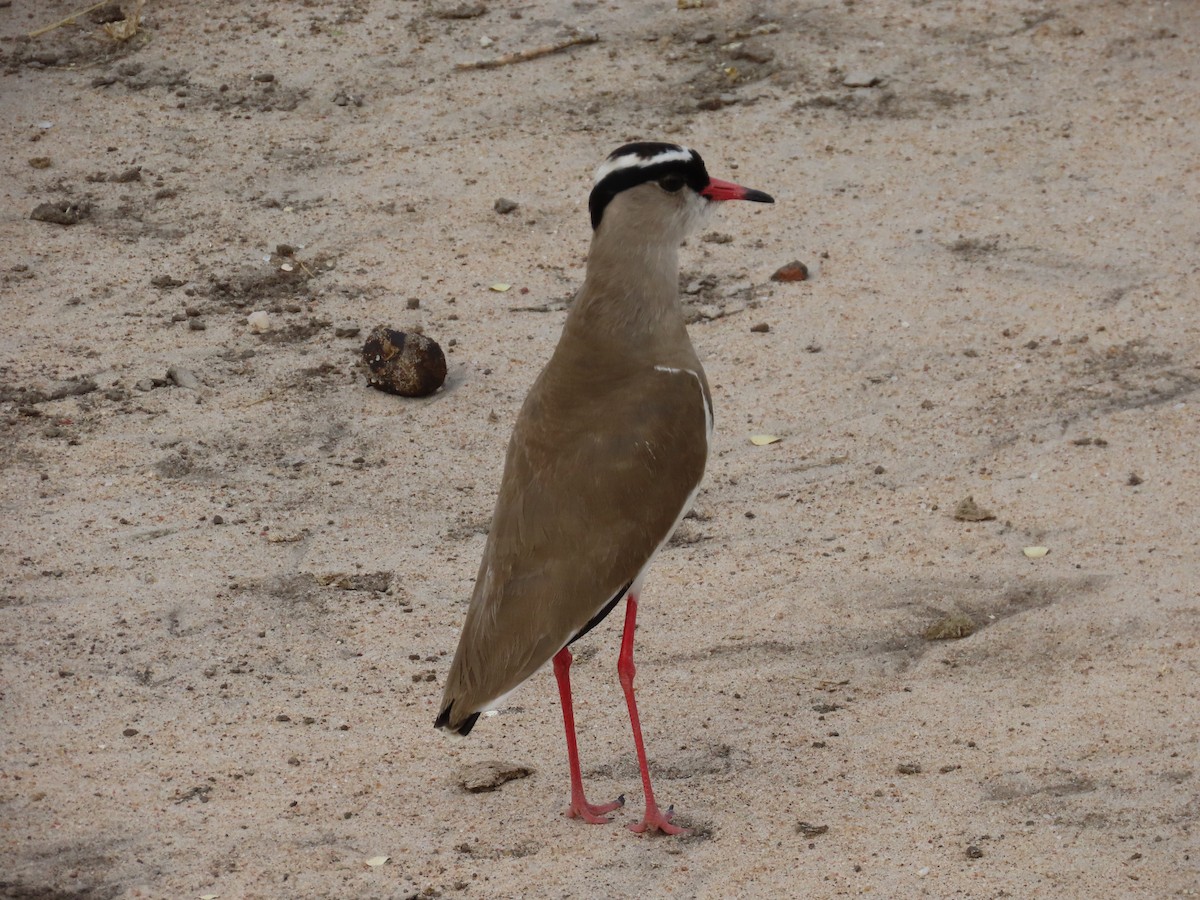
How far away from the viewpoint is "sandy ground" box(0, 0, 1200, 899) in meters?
4.46

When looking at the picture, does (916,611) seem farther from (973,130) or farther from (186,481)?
(973,130)

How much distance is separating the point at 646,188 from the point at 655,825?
1968mm

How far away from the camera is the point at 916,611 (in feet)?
18.0

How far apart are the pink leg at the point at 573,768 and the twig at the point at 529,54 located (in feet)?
18.4

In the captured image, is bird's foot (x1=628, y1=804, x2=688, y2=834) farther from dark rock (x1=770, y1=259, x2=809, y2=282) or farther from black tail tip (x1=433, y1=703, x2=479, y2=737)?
dark rock (x1=770, y1=259, x2=809, y2=282)

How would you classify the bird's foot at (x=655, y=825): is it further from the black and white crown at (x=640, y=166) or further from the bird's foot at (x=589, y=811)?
the black and white crown at (x=640, y=166)

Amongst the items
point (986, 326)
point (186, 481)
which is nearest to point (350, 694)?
point (186, 481)

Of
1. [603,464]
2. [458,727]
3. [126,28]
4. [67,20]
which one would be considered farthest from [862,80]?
[458,727]

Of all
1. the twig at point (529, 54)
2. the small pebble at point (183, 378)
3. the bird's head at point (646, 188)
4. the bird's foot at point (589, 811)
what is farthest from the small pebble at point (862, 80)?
the bird's foot at point (589, 811)

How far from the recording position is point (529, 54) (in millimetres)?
9383

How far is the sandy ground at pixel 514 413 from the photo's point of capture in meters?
4.46

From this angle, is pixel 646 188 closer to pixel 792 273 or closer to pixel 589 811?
pixel 589 811

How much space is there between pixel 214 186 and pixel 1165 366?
509 cm

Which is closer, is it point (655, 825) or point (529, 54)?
point (655, 825)
